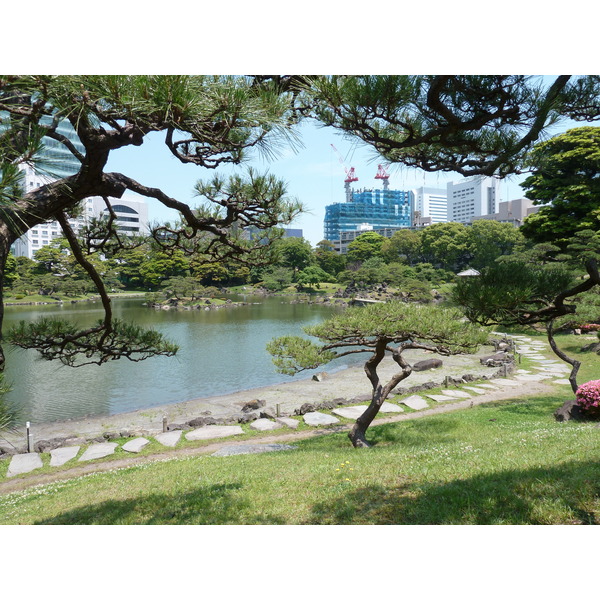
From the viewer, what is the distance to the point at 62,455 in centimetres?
518

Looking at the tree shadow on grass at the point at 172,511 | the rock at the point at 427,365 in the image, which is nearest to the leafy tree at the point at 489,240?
the rock at the point at 427,365

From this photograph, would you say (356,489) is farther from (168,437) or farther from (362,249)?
(362,249)

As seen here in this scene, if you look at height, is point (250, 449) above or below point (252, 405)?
above

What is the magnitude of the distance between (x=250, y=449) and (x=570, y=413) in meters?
3.75

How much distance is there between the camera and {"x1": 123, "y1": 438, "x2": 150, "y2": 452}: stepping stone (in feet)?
17.4

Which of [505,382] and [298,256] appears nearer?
[505,382]

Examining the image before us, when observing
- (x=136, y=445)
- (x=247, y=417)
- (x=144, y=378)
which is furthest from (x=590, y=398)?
(x=144, y=378)

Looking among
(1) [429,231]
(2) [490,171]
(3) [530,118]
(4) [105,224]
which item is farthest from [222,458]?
(1) [429,231]

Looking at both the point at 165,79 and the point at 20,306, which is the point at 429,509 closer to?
the point at 165,79

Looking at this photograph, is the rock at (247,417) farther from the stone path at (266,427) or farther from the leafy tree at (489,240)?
the leafy tree at (489,240)

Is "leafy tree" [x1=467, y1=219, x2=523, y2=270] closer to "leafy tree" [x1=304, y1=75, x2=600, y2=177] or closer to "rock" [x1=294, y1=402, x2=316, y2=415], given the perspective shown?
"rock" [x1=294, y1=402, x2=316, y2=415]

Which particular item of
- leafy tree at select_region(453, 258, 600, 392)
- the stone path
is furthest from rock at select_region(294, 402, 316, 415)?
leafy tree at select_region(453, 258, 600, 392)

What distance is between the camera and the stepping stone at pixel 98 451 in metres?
5.09

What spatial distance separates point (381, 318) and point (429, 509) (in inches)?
82.5
